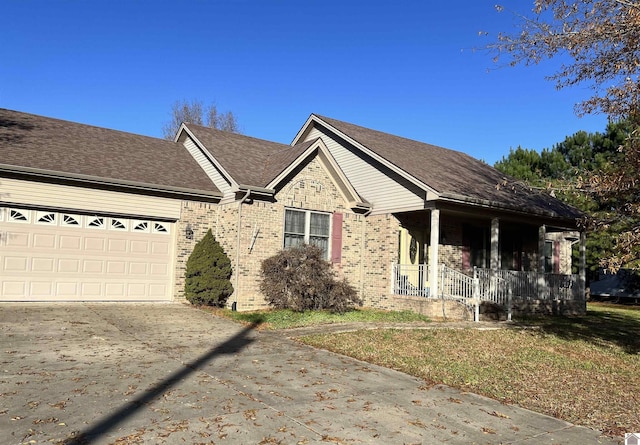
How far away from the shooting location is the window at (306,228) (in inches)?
618

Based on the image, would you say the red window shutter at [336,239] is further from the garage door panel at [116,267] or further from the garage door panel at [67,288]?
the garage door panel at [67,288]

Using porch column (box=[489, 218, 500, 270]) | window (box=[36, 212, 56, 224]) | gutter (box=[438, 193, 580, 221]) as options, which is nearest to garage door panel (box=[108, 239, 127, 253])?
window (box=[36, 212, 56, 224])

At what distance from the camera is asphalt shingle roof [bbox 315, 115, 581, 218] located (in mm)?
15727

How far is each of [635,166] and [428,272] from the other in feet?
27.8

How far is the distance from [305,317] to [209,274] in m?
2.96

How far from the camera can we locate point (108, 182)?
13.8m

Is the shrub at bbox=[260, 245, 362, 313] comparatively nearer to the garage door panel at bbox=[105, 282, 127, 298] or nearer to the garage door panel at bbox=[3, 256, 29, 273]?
the garage door panel at bbox=[105, 282, 127, 298]

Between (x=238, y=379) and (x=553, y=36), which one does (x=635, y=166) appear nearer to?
(x=553, y=36)

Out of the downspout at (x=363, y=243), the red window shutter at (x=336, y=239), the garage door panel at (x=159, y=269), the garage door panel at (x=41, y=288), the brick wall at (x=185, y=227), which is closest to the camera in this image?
the garage door panel at (x=41, y=288)

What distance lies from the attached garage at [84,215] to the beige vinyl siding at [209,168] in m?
0.27

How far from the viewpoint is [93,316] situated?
38.6 feet

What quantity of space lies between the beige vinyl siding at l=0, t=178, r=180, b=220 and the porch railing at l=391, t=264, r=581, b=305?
717cm

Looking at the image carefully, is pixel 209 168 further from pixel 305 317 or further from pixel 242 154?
pixel 305 317

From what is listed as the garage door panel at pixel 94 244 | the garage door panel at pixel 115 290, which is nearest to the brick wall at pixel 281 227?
the garage door panel at pixel 115 290
